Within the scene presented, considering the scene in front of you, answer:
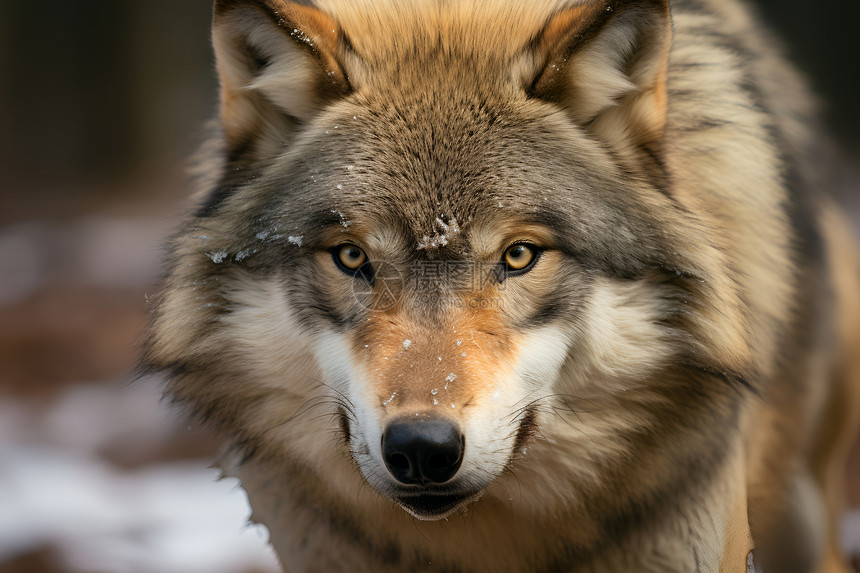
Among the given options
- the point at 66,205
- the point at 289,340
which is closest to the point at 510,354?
the point at 289,340

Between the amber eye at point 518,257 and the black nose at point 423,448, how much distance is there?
0.51 m

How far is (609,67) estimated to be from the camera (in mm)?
2367

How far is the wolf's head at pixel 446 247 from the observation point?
2.17m

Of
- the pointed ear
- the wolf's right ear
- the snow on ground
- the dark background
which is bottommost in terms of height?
the snow on ground

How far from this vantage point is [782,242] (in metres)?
2.84

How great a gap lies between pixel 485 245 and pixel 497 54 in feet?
1.89

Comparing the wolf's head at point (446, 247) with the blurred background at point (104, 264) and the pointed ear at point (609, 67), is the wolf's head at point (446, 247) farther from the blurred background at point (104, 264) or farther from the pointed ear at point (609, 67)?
the blurred background at point (104, 264)

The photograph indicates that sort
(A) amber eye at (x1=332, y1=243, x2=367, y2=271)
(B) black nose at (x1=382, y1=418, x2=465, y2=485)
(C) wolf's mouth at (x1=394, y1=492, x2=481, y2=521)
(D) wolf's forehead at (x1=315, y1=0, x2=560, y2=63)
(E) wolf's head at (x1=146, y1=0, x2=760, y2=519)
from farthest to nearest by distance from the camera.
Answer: (D) wolf's forehead at (x1=315, y1=0, x2=560, y2=63) → (A) amber eye at (x1=332, y1=243, x2=367, y2=271) → (E) wolf's head at (x1=146, y1=0, x2=760, y2=519) → (C) wolf's mouth at (x1=394, y1=492, x2=481, y2=521) → (B) black nose at (x1=382, y1=418, x2=465, y2=485)

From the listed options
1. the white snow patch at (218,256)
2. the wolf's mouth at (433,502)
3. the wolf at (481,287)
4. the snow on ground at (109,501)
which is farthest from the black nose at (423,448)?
the snow on ground at (109,501)

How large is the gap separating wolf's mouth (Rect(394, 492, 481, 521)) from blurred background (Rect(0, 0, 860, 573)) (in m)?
1.42

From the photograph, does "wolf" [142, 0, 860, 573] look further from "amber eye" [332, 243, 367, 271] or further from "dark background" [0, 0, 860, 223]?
"dark background" [0, 0, 860, 223]

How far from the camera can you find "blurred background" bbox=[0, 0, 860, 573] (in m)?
5.40

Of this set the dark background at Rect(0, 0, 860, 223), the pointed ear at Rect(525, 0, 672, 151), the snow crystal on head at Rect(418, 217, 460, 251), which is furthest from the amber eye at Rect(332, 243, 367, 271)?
the dark background at Rect(0, 0, 860, 223)

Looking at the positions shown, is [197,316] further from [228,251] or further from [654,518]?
[654,518]
